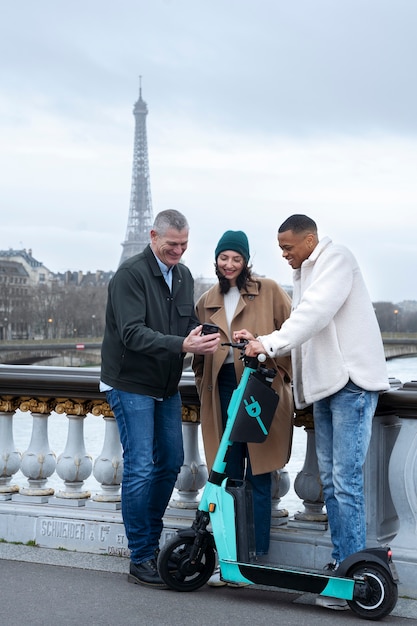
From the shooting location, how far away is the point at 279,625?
3.99 meters

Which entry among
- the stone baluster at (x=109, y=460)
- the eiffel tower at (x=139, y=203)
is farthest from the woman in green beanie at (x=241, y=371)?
the eiffel tower at (x=139, y=203)

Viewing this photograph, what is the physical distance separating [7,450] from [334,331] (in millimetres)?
2184

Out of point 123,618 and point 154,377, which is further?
point 154,377

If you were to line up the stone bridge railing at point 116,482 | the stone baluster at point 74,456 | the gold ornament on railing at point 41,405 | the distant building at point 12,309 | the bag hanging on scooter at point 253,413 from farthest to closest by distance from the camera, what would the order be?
the distant building at point 12,309, the gold ornament on railing at point 41,405, the stone baluster at point 74,456, the stone bridge railing at point 116,482, the bag hanging on scooter at point 253,413

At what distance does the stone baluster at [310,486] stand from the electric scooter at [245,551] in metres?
0.46

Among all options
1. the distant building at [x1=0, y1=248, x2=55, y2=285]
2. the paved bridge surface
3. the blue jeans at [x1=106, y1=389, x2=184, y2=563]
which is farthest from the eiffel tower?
the blue jeans at [x1=106, y1=389, x2=184, y2=563]

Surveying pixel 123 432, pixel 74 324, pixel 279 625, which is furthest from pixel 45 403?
pixel 74 324

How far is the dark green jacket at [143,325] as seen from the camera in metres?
4.43

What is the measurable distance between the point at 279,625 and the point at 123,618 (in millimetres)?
652

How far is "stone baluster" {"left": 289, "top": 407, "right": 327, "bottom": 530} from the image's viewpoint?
15.5 ft

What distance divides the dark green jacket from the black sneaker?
0.81 meters

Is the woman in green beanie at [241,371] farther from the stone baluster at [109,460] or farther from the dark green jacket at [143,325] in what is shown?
the stone baluster at [109,460]

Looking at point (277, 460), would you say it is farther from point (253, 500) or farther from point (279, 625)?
point (279, 625)

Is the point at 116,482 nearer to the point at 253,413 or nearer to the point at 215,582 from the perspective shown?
the point at 215,582
